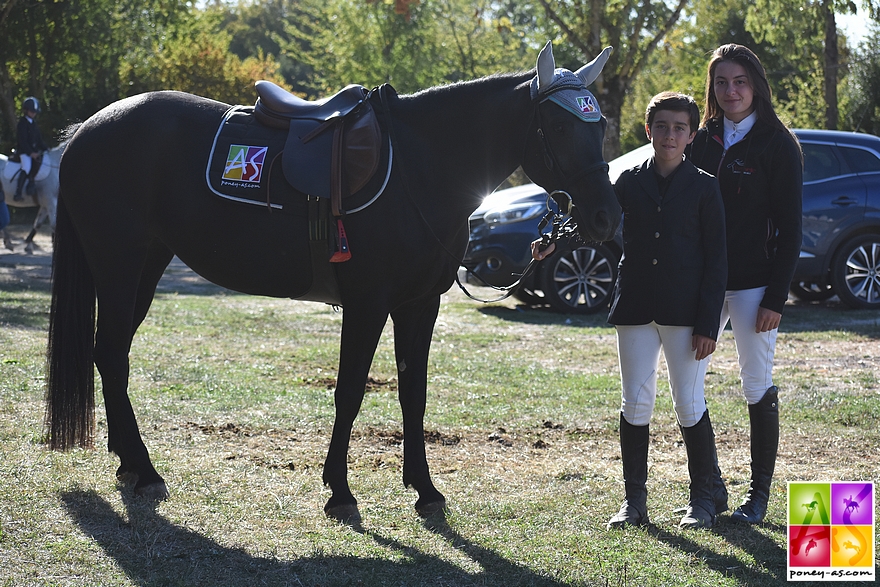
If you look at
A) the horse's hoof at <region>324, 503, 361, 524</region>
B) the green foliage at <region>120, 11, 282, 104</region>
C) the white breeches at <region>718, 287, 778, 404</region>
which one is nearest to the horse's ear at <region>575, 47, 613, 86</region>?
the white breeches at <region>718, 287, 778, 404</region>

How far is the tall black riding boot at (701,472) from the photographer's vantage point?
427cm

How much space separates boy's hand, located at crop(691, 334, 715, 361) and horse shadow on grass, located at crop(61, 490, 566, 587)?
48.4 inches

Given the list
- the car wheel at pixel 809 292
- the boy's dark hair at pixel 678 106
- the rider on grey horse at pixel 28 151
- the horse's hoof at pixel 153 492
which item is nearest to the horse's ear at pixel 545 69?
the boy's dark hair at pixel 678 106

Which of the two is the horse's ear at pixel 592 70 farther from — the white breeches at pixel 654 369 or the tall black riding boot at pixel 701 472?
the tall black riding boot at pixel 701 472

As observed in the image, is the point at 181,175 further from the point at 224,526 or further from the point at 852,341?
the point at 852,341

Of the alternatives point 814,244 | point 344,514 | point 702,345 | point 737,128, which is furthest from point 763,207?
point 814,244

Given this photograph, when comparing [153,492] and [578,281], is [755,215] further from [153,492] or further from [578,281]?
[578,281]

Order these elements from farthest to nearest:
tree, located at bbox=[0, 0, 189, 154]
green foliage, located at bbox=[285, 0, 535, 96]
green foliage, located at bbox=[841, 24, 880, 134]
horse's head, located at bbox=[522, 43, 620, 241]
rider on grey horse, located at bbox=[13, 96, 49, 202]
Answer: green foliage, located at bbox=[285, 0, 535, 96] < tree, located at bbox=[0, 0, 189, 154] < green foliage, located at bbox=[841, 24, 880, 134] < rider on grey horse, located at bbox=[13, 96, 49, 202] < horse's head, located at bbox=[522, 43, 620, 241]

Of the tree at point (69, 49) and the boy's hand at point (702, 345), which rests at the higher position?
the tree at point (69, 49)

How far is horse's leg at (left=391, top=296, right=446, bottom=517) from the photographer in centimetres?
461

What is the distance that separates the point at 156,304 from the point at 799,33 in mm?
13532

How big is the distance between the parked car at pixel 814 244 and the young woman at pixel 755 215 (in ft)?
21.1

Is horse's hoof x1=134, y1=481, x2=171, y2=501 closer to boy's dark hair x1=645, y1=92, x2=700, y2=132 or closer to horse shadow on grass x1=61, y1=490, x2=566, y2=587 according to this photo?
horse shadow on grass x1=61, y1=490, x2=566, y2=587

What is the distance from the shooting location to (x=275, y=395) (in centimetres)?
675
